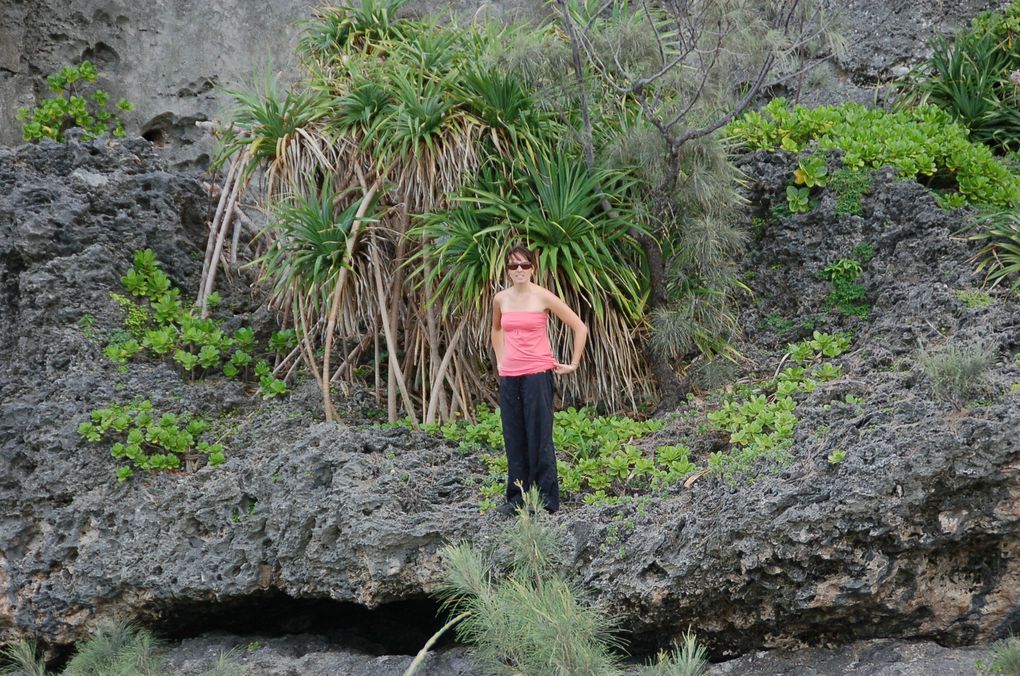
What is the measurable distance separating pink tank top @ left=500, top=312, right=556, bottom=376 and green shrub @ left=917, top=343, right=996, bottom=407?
1.82 metres

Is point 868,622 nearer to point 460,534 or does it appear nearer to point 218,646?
point 460,534

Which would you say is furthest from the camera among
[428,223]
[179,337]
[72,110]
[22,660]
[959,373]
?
[72,110]

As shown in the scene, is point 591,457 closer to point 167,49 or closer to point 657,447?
point 657,447

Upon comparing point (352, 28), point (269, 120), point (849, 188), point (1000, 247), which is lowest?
point (1000, 247)

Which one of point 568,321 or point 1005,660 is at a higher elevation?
point 568,321

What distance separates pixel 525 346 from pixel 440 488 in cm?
101

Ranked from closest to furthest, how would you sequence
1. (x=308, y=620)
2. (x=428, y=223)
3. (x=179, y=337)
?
(x=308, y=620) < (x=428, y=223) < (x=179, y=337)

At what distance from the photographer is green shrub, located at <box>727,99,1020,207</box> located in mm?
7207

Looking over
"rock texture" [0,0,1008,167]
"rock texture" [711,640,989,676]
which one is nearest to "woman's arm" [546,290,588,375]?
"rock texture" [711,640,989,676]

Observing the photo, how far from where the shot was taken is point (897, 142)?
732 cm

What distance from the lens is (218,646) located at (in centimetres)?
582

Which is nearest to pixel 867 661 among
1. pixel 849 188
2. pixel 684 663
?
pixel 684 663

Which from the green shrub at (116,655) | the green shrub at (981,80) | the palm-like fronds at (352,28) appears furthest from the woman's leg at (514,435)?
the green shrub at (981,80)

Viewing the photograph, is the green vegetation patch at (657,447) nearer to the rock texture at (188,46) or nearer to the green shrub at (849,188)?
the green shrub at (849,188)
